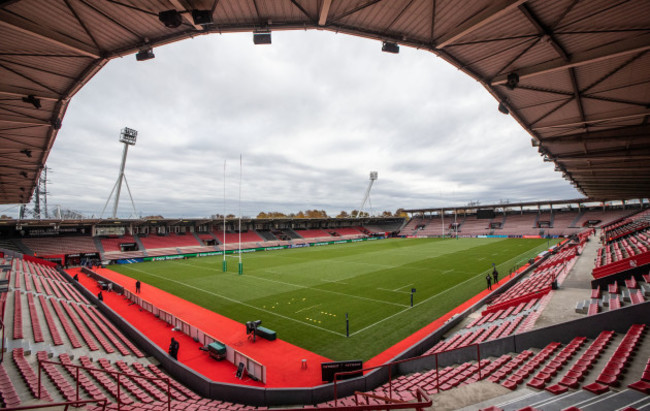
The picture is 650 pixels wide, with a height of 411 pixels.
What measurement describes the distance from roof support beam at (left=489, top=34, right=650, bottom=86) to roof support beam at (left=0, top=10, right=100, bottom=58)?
1191 centimetres

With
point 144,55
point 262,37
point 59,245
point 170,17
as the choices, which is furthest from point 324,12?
point 59,245

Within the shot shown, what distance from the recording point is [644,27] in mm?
7102

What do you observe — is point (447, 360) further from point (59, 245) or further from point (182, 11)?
point (59, 245)

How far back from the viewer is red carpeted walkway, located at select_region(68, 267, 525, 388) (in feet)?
39.2

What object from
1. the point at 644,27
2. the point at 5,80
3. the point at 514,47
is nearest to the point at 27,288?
the point at 5,80

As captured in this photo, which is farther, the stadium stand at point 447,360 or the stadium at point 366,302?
the stadium stand at point 447,360

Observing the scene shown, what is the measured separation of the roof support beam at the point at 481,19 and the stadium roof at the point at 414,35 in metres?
0.03

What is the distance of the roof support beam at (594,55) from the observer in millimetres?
7273

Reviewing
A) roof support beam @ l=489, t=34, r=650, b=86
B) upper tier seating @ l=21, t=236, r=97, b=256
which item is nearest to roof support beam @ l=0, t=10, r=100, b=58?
roof support beam @ l=489, t=34, r=650, b=86

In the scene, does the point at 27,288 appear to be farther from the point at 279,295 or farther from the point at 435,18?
the point at 435,18

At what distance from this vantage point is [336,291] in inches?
973

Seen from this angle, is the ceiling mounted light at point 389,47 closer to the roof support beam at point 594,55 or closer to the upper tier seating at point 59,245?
the roof support beam at point 594,55

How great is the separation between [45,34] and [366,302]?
795 inches

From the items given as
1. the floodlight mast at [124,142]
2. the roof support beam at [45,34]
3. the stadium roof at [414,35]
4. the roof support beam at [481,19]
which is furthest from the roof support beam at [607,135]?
the floodlight mast at [124,142]
